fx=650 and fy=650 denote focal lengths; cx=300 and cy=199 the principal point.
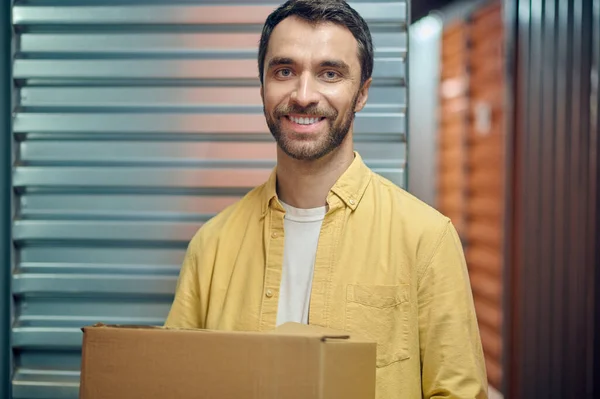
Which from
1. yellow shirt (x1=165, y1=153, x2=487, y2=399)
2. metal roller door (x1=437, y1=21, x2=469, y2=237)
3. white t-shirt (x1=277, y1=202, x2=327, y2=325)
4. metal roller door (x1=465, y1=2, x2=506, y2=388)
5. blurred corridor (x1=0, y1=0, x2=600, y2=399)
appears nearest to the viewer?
yellow shirt (x1=165, y1=153, x2=487, y2=399)

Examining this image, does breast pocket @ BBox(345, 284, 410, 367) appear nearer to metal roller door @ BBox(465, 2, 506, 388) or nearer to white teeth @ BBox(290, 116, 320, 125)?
white teeth @ BBox(290, 116, 320, 125)

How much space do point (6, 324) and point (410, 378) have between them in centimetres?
201

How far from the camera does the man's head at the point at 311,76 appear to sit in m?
2.17

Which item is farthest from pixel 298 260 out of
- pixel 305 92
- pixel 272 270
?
pixel 305 92

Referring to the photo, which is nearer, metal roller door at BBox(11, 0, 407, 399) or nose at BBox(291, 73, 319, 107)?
nose at BBox(291, 73, 319, 107)

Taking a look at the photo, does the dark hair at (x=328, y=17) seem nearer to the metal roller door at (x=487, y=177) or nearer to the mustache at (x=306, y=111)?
the mustache at (x=306, y=111)

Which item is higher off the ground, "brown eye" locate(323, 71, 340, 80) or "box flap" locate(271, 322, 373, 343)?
"brown eye" locate(323, 71, 340, 80)

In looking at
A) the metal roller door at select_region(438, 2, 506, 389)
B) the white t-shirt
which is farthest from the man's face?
the metal roller door at select_region(438, 2, 506, 389)

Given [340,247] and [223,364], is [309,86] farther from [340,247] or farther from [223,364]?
[223,364]

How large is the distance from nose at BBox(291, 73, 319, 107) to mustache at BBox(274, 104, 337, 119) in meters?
0.02

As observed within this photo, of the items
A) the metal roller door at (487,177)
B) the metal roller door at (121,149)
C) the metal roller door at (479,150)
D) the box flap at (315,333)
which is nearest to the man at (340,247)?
the box flap at (315,333)

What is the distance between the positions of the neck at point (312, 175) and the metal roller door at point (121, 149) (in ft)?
2.24

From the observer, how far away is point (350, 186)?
2.30 metres

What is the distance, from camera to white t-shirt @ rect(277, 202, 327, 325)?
222 cm
